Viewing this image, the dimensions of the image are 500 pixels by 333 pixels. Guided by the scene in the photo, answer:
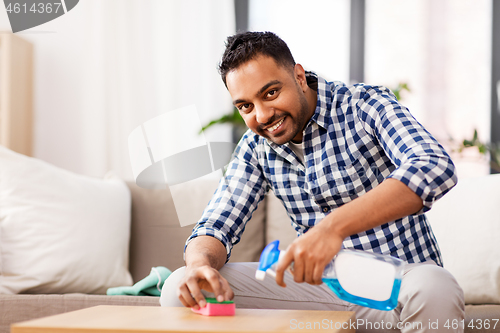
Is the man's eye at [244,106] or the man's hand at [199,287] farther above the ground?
the man's eye at [244,106]

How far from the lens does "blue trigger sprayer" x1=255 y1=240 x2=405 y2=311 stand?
0.71m

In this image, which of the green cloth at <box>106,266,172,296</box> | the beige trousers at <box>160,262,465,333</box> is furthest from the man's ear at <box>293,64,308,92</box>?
the green cloth at <box>106,266,172,296</box>

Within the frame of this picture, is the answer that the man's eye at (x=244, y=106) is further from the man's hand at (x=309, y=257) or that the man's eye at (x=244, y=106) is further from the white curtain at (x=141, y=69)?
the white curtain at (x=141, y=69)

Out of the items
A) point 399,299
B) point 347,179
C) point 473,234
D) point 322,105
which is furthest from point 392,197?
point 473,234

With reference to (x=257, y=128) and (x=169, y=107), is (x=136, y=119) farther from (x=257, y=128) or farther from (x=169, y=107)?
(x=257, y=128)

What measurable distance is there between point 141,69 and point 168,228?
3.99ft

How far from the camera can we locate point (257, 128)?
1.16 metres

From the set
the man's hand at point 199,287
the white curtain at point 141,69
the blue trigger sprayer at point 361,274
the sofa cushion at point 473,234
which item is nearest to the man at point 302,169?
the man's hand at point 199,287

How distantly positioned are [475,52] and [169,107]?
175cm

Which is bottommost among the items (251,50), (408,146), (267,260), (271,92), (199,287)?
(199,287)

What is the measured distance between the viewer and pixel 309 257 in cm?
69

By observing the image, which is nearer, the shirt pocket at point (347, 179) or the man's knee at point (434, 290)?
the man's knee at point (434, 290)

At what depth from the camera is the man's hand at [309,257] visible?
0.69 m

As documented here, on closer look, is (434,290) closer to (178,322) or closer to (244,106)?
(178,322)
